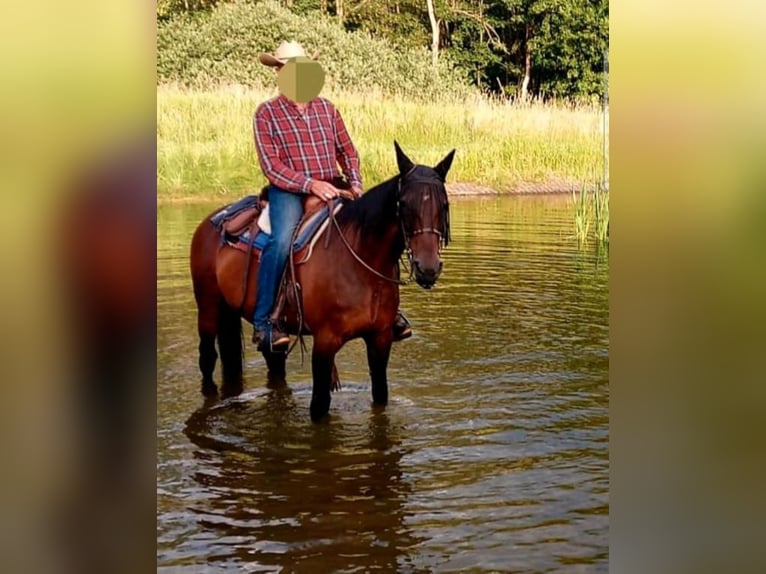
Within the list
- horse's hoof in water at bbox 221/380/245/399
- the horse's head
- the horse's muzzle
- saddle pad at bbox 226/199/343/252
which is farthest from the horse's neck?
horse's hoof in water at bbox 221/380/245/399

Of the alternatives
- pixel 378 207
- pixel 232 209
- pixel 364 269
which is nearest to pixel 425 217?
pixel 378 207

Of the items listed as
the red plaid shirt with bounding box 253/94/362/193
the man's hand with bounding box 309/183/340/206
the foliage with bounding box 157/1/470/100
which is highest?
the foliage with bounding box 157/1/470/100

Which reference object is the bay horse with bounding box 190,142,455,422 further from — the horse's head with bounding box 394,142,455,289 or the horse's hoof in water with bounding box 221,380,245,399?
the horse's hoof in water with bounding box 221,380,245,399

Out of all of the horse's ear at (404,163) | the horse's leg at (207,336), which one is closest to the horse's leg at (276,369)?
the horse's leg at (207,336)

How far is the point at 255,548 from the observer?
2.99 m

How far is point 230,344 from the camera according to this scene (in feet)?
15.6

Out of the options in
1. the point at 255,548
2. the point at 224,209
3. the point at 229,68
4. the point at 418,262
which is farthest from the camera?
the point at 229,68

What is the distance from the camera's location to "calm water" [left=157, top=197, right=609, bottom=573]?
3021 mm

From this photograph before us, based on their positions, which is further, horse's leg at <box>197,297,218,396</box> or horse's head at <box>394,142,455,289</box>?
horse's leg at <box>197,297,218,396</box>

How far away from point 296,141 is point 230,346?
1.30m
